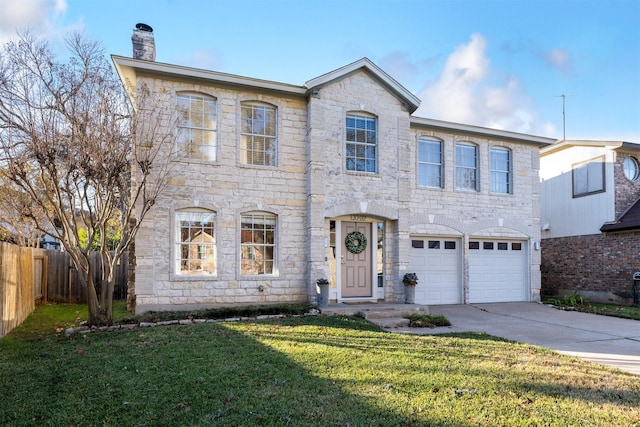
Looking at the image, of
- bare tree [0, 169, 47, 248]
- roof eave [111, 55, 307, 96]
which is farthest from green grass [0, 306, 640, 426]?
bare tree [0, 169, 47, 248]

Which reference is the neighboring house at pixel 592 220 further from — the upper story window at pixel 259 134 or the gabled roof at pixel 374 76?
the upper story window at pixel 259 134

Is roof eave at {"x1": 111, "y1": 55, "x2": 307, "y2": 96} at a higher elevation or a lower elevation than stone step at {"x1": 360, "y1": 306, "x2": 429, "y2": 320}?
higher

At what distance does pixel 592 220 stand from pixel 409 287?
8885 millimetres

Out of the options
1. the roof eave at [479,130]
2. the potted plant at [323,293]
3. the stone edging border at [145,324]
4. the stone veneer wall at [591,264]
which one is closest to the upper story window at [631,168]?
the stone veneer wall at [591,264]

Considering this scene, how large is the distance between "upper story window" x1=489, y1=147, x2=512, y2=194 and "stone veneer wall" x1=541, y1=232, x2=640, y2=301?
4436 mm

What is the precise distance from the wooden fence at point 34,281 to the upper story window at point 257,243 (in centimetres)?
363

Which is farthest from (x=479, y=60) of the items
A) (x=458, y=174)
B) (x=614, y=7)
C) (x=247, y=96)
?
(x=247, y=96)

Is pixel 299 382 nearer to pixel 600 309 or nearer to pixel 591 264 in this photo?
pixel 600 309

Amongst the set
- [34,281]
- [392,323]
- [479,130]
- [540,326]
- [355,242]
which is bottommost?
[540,326]

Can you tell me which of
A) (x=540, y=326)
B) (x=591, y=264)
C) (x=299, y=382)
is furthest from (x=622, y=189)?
(x=299, y=382)

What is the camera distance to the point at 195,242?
10023mm

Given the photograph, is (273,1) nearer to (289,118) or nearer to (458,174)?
(289,118)

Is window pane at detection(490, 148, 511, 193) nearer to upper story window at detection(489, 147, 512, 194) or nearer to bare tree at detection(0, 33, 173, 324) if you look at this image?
upper story window at detection(489, 147, 512, 194)

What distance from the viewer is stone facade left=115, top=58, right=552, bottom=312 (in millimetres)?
9750
